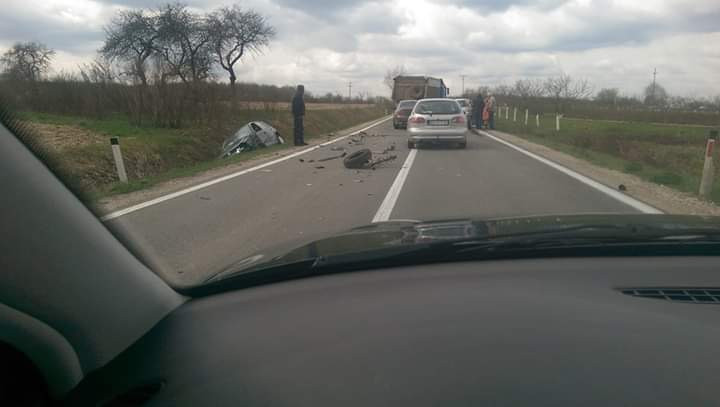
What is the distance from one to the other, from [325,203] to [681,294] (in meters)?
6.15

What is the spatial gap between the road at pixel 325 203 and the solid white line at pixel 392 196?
0.01 metres

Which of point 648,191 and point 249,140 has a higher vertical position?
point 249,140

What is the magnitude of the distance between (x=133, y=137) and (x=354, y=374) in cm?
1742

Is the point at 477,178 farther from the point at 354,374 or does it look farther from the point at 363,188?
the point at 354,374

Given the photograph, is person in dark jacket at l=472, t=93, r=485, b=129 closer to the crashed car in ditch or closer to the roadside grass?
the roadside grass

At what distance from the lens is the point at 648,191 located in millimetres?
8875

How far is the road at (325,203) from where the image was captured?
571 centimetres

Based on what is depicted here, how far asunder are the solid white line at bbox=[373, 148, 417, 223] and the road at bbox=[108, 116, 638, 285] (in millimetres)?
15

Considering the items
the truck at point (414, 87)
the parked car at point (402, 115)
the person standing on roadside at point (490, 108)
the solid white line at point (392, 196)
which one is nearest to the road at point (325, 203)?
the solid white line at point (392, 196)

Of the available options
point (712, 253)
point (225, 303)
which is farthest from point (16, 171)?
point (712, 253)

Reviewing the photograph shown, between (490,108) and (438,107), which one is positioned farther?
(490,108)

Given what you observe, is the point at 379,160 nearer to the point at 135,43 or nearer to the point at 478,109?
the point at 135,43

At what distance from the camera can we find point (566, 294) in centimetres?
206

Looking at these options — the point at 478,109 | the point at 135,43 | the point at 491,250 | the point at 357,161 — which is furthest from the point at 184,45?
the point at 491,250
